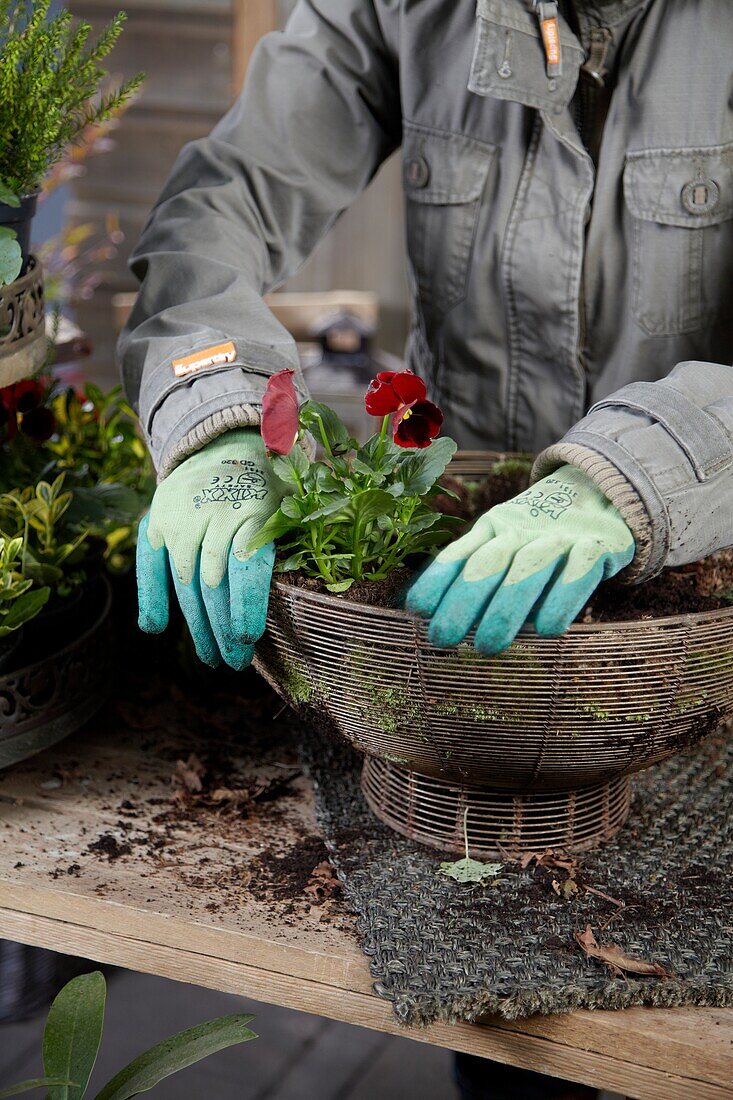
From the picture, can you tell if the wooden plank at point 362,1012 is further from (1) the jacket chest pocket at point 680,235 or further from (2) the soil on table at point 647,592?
(1) the jacket chest pocket at point 680,235

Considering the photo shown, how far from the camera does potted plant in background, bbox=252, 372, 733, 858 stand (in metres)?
0.71

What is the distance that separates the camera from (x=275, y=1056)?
1.55m

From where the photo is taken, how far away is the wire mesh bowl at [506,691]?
2.30 ft

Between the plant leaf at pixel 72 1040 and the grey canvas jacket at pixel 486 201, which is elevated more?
the grey canvas jacket at pixel 486 201

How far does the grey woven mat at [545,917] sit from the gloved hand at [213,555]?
21 centimetres

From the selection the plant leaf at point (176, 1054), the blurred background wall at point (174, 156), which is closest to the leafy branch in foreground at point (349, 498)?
the plant leaf at point (176, 1054)

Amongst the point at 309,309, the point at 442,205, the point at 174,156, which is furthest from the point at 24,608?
the point at 174,156

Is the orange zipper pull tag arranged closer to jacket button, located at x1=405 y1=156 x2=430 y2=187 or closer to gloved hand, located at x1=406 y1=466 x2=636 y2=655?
jacket button, located at x1=405 y1=156 x2=430 y2=187

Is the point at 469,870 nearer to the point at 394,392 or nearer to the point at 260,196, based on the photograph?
the point at 394,392

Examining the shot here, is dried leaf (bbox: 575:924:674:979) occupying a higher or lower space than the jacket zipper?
lower

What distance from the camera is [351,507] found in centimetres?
77

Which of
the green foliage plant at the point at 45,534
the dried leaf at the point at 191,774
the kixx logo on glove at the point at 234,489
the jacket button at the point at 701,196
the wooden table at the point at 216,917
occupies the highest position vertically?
the jacket button at the point at 701,196

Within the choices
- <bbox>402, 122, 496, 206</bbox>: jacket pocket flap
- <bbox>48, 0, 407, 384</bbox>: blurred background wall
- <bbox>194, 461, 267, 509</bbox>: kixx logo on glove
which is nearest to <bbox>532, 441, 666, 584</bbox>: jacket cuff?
<bbox>194, 461, 267, 509</bbox>: kixx logo on glove

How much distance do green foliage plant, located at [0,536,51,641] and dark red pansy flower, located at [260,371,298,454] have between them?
254 mm
